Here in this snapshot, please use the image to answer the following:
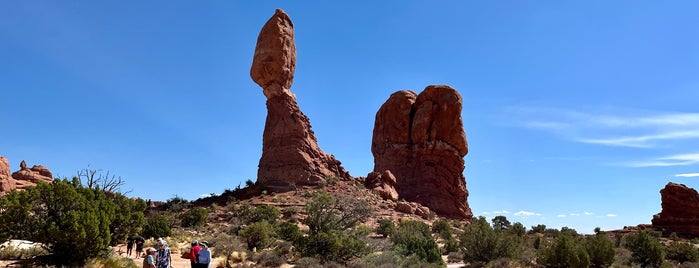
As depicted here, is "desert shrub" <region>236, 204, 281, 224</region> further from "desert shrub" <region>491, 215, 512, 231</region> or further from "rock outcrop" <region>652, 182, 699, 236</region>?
"rock outcrop" <region>652, 182, 699, 236</region>

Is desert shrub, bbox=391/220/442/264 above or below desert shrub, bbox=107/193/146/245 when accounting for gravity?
below

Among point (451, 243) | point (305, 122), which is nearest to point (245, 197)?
point (305, 122)

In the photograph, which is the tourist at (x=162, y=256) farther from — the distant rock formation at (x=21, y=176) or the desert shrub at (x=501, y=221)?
the desert shrub at (x=501, y=221)

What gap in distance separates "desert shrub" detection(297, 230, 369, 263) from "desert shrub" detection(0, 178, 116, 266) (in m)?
6.62

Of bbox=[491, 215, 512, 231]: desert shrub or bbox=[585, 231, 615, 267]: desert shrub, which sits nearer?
bbox=[585, 231, 615, 267]: desert shrub

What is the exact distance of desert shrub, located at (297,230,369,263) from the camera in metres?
16.3

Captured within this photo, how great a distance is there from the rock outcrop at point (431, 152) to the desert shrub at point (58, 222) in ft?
127

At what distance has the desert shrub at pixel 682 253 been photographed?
71.6 feet

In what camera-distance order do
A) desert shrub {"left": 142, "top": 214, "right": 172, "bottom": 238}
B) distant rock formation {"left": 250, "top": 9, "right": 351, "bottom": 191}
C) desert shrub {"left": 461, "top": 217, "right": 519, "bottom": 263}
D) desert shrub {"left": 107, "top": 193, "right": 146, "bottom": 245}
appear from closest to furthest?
1. desert shrub {"left": 107, "top": 193, "right": 146, "bottom": 245}
2. desert shrub {"left": 461, "top": 217, "right": 519, "bottom": 263}
3. desert shrub {"left": 142, "top": 214, "right": 172, "bottom": 238}
4. distant rock formation {"left": 250, "top": 9, "right": 351, "bottom": 191}

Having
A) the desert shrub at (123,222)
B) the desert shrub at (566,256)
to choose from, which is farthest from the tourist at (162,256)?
the desert shrub at (566,256)

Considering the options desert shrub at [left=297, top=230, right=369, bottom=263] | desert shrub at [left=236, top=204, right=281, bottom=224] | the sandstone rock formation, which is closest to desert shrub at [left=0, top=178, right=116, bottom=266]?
desert shrub at [left=297, top=230, right=369, bottom=263]

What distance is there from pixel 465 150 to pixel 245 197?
27.3m

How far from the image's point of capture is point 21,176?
5159cm

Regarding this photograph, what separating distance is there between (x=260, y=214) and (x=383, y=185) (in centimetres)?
1681
